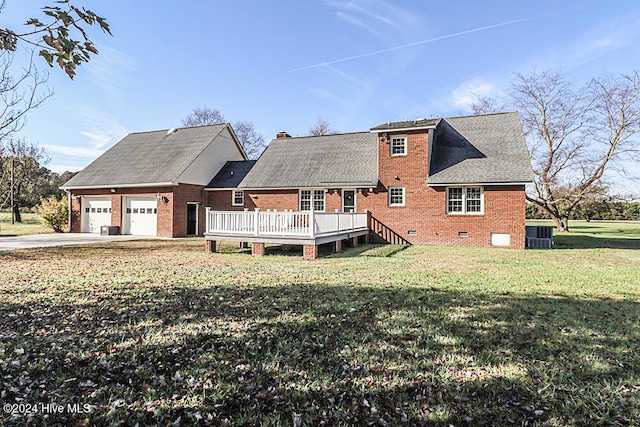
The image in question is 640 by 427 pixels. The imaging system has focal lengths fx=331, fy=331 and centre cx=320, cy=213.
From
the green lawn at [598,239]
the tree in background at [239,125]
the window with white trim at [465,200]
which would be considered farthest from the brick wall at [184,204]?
the tree in background at [239,125]

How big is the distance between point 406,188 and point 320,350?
1366 cm

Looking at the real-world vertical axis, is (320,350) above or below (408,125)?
below

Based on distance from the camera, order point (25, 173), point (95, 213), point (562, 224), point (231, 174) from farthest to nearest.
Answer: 1. point (25, 173)
2. point (562, 224)
3. point (231, 174)
4. point (95, 213)

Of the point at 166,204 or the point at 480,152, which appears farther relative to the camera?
the point at 166,204

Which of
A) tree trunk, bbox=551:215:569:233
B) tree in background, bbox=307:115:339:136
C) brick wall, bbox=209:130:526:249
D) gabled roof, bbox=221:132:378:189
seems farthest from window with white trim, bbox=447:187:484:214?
tree in background, bbox=307:115:339:136

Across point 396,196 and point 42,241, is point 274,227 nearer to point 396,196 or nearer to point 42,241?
point 396,196

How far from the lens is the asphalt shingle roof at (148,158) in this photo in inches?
800

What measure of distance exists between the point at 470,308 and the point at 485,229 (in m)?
11.1

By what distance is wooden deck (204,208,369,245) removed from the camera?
36.3 feet

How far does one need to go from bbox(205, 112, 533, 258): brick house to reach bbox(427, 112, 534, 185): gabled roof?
0.04m

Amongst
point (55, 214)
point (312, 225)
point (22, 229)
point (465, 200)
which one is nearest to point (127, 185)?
point (55, 214)

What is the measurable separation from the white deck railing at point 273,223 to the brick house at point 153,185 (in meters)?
8.42

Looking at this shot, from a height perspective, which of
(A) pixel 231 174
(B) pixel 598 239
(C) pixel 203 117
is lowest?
(B) pixel 598 239

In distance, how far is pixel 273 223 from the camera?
11.6 metres
